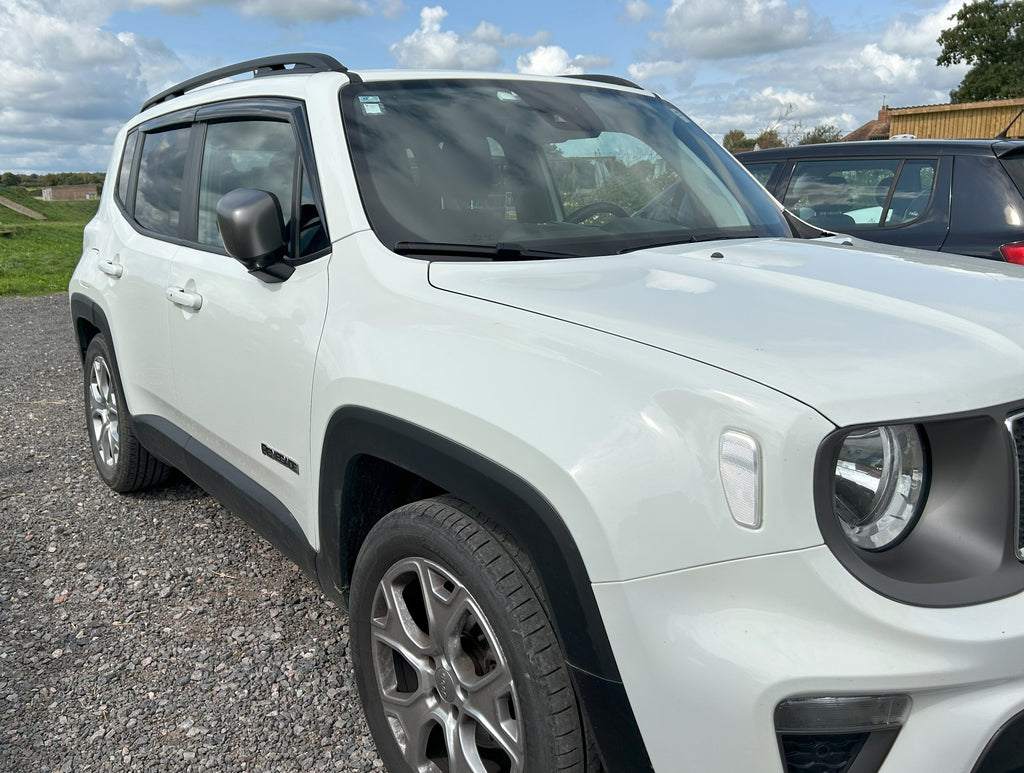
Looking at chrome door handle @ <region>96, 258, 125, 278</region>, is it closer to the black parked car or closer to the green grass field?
the black parked car

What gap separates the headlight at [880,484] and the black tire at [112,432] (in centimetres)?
329

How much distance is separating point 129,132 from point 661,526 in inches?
150

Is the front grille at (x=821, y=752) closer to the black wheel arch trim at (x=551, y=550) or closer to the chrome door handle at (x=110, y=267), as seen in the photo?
the black wheel arch trim at (x=551, y=550)

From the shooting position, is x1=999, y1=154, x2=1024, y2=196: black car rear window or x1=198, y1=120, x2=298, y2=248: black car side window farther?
x1=999, y1=154, x2=1024, y2=196: black car rear window

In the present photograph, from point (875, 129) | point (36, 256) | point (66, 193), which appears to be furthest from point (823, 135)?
point (66, 193)

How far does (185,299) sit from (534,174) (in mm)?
1289

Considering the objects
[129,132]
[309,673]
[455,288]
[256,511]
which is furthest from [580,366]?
[129,132]

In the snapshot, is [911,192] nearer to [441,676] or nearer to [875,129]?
[441,676]

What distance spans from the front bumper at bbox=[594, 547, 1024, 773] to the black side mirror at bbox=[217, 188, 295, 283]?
A: 60.1 inches

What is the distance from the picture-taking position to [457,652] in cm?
200

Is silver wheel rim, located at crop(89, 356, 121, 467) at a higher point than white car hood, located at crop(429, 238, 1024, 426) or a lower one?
lower

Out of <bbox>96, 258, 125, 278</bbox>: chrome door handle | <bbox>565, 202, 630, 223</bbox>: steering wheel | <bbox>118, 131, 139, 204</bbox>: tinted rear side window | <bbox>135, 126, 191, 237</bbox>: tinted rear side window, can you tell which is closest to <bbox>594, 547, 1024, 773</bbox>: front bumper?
<bbox>565, 202, 630, 223</bbox>: steering wheel

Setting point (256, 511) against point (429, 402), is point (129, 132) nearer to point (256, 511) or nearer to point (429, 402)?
point (256, 511)

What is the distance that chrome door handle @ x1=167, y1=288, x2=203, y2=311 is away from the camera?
300 cm
